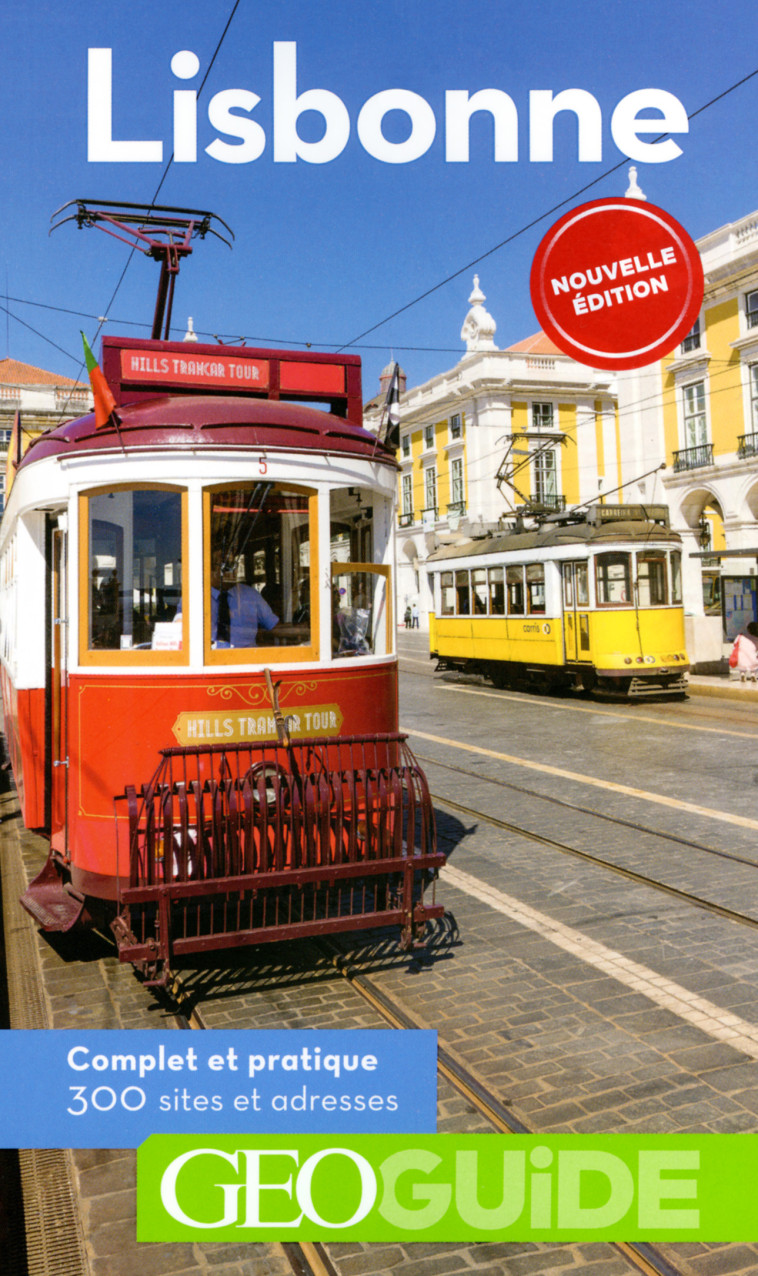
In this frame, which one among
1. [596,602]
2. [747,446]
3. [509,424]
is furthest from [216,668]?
[509,424]

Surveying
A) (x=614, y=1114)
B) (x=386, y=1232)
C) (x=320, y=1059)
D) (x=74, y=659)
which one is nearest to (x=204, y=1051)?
(x=320, y=1059)

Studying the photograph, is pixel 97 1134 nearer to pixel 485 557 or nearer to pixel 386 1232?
pixel 386 1232

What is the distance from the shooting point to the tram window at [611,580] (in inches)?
674

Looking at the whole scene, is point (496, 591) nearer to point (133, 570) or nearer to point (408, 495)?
point (133, 570)

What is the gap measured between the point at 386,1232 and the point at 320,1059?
57cm

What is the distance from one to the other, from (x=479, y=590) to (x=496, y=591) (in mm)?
858

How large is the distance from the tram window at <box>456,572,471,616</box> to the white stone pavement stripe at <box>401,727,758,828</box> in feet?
29.0

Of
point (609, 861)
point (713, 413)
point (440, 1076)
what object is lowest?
point (440, 1076)

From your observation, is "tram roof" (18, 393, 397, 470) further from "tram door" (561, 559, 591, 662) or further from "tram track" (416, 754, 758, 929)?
"tram door" (561, 559, 591, 662)

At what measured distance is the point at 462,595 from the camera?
2227 centimetres

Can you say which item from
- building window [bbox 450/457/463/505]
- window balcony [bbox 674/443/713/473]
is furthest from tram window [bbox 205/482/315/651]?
building window [bbox 450/457/463/505]

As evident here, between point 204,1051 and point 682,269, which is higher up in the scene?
point 682,269

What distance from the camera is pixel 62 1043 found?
3.29m

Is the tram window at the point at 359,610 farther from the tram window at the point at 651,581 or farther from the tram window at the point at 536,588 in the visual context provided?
the tram window at the point at 536,588
